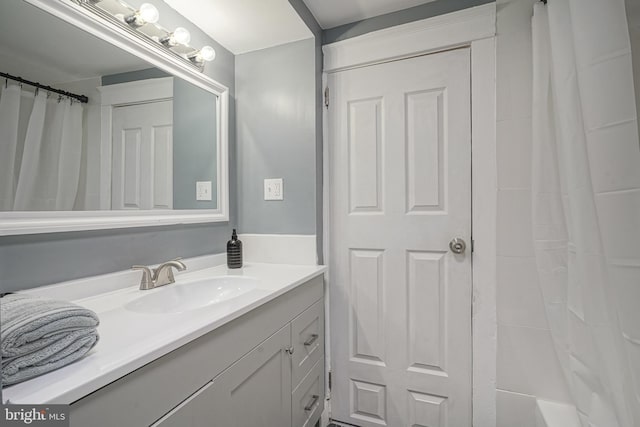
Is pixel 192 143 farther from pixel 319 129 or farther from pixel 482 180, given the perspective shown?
pixel 482 180

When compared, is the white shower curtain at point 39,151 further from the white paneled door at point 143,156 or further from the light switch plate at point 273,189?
the light switch plate at point 273,189

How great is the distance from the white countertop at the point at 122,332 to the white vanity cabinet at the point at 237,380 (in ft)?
0.11

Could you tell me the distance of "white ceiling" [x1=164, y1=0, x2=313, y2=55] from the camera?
4.18 feet

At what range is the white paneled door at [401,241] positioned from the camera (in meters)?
1.37

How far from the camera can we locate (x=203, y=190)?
1.44 meters

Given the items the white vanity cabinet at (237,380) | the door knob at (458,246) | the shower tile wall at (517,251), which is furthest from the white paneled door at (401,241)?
the white vanity cabinet at (237,380)

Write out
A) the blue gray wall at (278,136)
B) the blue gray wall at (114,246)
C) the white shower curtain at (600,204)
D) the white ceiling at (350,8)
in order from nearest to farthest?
the white shower curtain at (600,204)
the blue gray wall at (114,246)
the white ceiling at (350,8)
the blue gray wall at (278,136)

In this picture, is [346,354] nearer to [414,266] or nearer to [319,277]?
[319,277]

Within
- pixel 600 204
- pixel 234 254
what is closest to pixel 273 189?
pixel 234 254

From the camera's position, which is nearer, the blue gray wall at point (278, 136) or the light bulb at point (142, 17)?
the light bulb at point (142, 17)

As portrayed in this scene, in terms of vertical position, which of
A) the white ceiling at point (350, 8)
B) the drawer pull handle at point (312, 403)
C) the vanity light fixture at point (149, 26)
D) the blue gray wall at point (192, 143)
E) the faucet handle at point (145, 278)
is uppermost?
the white ceiling at point (350, 8)

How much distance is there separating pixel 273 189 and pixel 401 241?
2.39 feet

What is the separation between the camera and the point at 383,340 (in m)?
1.50

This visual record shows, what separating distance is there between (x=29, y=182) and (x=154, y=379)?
669 millimetres
